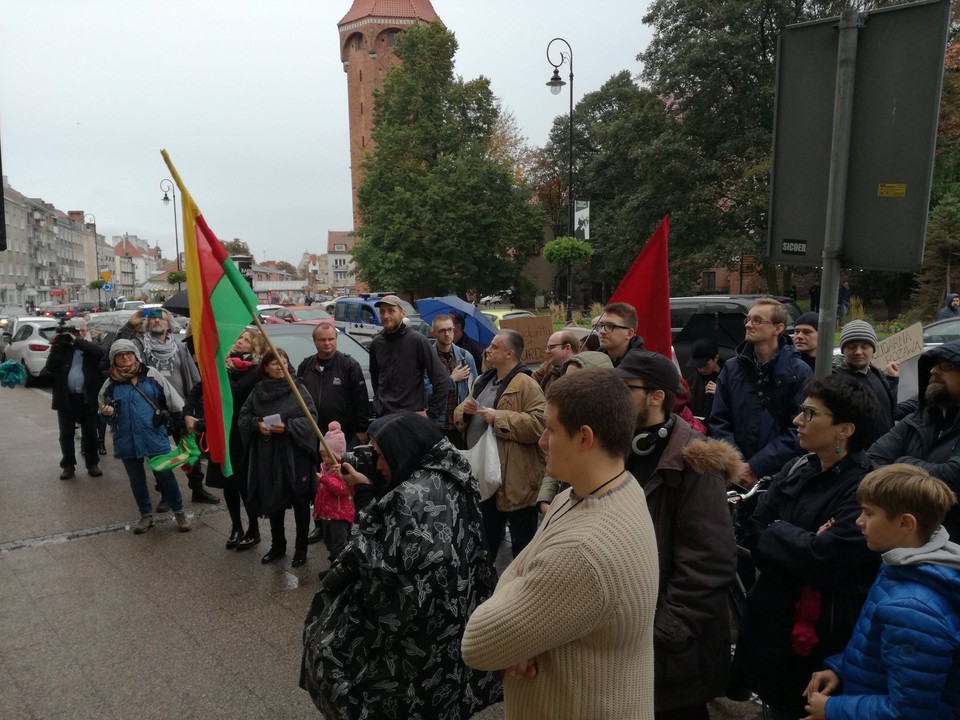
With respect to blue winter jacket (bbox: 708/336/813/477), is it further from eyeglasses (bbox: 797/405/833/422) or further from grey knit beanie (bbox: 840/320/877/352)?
eyeglasses (bbox: 797/405/833/422)

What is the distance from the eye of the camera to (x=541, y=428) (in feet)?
14.1

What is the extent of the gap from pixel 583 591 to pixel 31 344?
786 inches

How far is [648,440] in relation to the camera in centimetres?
252

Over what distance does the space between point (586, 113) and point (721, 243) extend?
2477cm

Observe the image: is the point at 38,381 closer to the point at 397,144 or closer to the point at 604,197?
the point at 397,144

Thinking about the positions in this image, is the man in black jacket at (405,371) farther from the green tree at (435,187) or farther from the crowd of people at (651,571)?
the green tree at (435,187)

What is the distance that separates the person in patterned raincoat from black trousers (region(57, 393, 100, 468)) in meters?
7.42

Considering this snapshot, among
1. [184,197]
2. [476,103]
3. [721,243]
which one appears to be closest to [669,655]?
[184,197]

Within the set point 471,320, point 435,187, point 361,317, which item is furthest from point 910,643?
point 435,187

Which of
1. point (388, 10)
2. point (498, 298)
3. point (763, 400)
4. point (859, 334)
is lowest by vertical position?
point (498, 298)

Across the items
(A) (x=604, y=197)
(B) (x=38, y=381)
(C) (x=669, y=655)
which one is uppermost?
(A) (x=604, y=197)

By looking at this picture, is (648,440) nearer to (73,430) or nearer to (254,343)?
(254,343)

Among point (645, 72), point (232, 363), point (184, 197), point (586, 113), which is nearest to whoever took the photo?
point (184, 197)

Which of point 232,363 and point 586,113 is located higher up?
point 586,113
